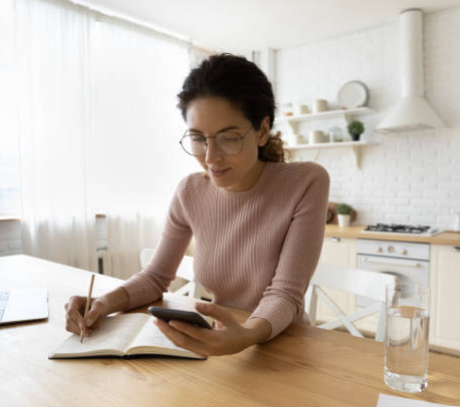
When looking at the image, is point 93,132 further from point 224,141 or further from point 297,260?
point 297,260

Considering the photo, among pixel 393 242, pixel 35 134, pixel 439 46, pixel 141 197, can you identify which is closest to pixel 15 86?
pixel 35 134

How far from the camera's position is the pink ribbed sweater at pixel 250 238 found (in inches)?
43.8

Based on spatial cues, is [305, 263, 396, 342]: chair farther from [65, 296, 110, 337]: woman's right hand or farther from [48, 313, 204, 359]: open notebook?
[65, 296, 110, 337]: woman's right hand

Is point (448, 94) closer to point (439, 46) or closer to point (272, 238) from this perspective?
point (439, 46)

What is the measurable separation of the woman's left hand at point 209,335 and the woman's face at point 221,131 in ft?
1.69

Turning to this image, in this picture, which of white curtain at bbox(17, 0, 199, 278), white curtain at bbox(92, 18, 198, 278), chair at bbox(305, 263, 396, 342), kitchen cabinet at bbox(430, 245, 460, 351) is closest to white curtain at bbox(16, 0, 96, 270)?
white curtain at bbox(17, 0, 199, 278)

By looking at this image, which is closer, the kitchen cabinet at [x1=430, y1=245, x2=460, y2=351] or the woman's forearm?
the woman's forearm

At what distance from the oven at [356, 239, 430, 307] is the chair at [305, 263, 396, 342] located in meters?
1.61

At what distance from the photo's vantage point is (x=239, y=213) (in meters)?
1.30

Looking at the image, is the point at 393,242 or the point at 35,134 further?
the point at 393,242

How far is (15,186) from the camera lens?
2.71 meters

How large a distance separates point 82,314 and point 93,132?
2.33 meters

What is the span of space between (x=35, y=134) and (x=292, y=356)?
252 cm

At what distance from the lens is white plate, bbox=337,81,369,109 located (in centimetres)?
357
